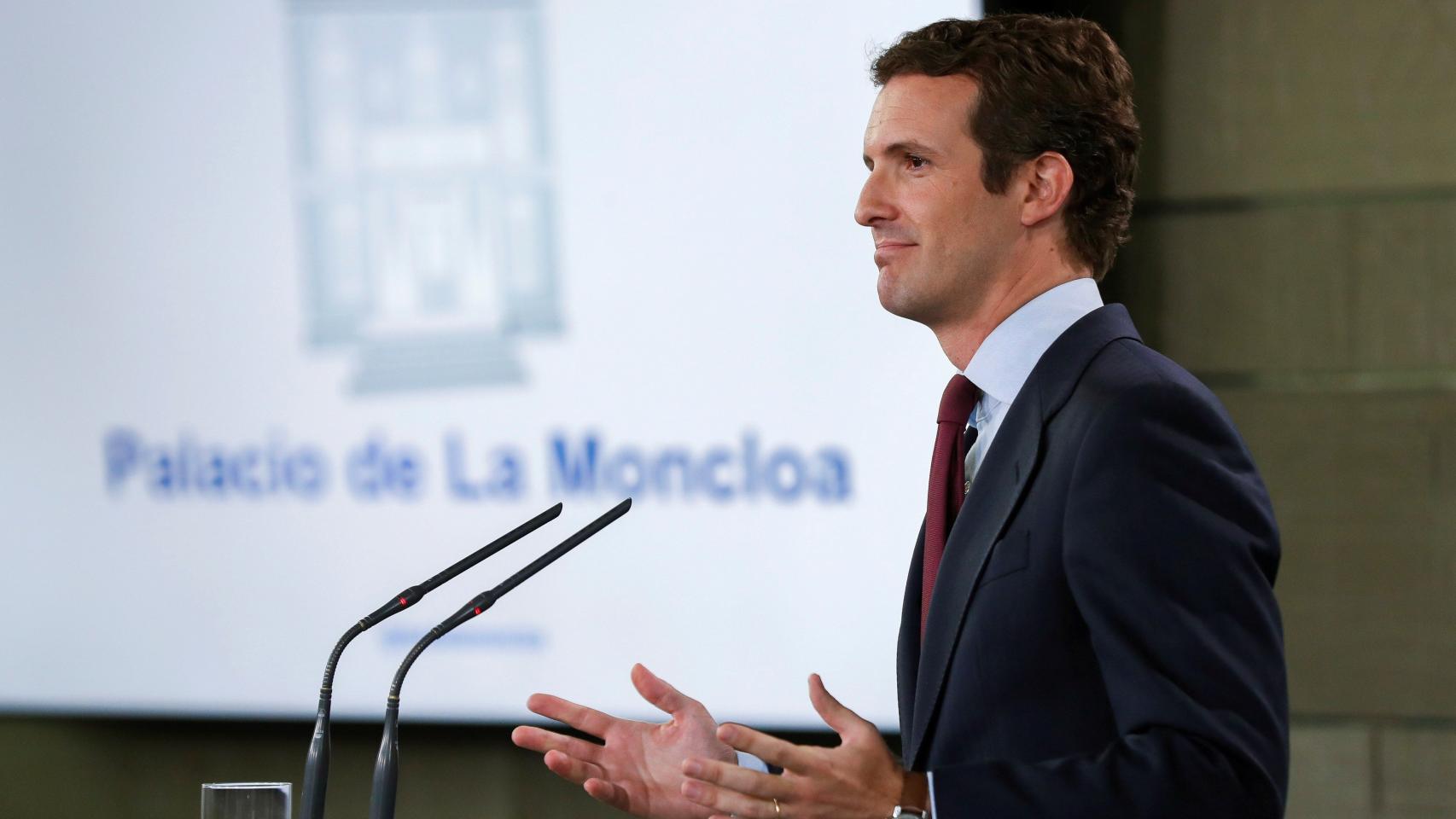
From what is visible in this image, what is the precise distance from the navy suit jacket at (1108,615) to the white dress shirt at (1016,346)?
0.33 ft

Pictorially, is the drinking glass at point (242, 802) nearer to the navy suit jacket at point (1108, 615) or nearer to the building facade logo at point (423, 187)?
the navy suit jacket at point (1108, 615)

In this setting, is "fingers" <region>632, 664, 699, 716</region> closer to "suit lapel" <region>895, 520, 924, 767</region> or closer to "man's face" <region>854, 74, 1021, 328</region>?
"suit lapel" <region>895, 520, 924, 767</region>

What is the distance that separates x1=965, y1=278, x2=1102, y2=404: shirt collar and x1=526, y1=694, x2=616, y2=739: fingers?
23.6 inches

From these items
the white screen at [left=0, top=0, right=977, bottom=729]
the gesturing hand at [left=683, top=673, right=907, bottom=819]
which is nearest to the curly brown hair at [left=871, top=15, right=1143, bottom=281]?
the gesturing hand at [left=683, top=673, right=907, bottom=819]

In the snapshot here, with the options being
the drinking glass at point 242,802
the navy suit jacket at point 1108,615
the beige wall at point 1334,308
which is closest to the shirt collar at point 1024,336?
the navy suit jacket at point 1108,615

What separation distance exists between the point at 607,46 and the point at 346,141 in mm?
696

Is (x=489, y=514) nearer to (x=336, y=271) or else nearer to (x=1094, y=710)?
(x=336, y=271)

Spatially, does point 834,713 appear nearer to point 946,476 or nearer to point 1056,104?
point 946,476

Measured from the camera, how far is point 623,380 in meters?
3.30

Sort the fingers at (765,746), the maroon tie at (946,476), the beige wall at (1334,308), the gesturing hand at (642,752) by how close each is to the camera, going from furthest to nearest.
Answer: the beige wall at (1334,308)
the maroon tie at (946,476)
the gesturing hand at (642,752)
the fingers at (765,746)

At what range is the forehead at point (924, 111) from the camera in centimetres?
180

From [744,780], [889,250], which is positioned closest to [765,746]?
[744,780]

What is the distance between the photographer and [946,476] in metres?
1.77

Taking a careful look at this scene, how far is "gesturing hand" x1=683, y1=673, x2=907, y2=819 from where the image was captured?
1.31m
